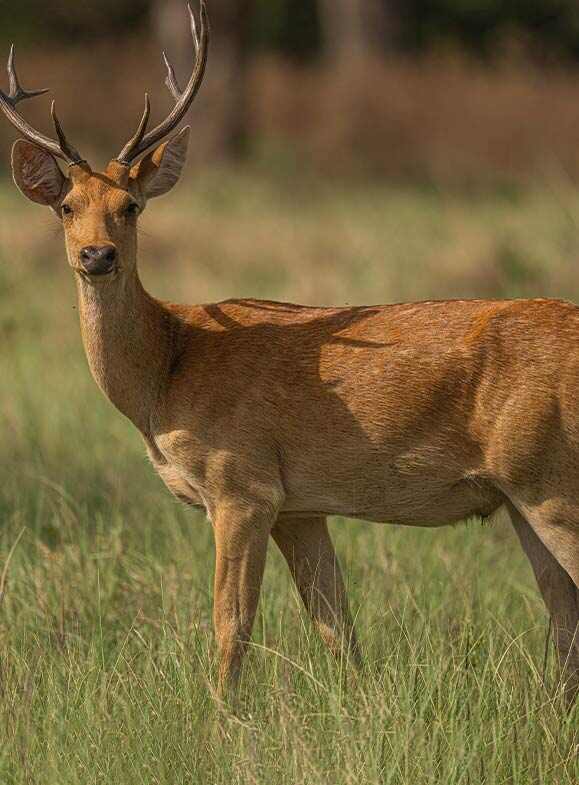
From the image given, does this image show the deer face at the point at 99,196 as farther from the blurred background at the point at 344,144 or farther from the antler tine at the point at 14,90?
the blurred background at the point at 344,144

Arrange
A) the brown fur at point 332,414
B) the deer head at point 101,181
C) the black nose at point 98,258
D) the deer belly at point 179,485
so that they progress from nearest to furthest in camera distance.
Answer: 1. the brown fur at point 332,414
2. the black nose at point 98,258
3. the deer head at point 101,181
4. the deer belly at point 179,485

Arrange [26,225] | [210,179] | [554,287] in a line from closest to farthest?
[554,287] → [26,225] → [210,179]

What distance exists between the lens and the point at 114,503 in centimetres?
740

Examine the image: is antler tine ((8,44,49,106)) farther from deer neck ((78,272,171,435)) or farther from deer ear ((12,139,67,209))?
deer neck ((78,272,171,435))

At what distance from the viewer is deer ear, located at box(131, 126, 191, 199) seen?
5844mm

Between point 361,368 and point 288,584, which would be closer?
point 361,368

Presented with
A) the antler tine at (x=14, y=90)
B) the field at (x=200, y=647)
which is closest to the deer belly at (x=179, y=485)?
the field at (x=200, y=647)

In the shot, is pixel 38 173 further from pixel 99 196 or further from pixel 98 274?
pixel 98 274

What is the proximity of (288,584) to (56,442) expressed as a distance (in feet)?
8.18

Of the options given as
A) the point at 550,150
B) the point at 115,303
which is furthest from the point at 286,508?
the point at 550,150

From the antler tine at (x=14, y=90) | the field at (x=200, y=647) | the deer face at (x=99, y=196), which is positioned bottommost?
the field at (x=200, y=647)

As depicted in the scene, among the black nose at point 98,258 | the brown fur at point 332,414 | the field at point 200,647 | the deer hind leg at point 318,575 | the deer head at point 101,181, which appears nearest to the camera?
the field at point 200,647

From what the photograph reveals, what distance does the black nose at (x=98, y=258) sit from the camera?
5.36 metres

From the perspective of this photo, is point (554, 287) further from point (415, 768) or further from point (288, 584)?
point (415, 768)
